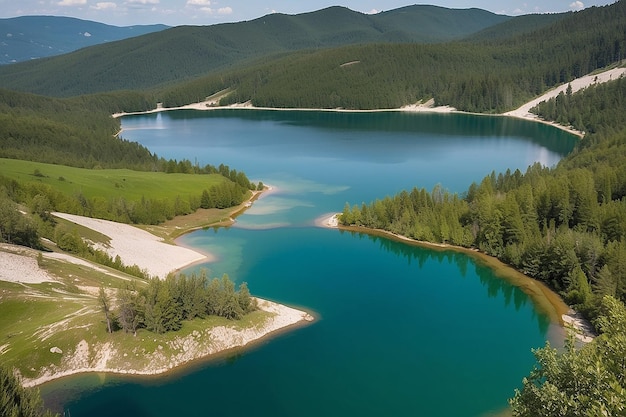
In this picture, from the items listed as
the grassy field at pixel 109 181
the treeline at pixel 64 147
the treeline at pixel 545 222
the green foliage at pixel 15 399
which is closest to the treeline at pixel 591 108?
the treeline at pixel 545 222

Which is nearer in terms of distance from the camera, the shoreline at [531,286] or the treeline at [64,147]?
the shoreline at [531,286]

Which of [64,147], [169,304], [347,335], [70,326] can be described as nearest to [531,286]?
[347,335]

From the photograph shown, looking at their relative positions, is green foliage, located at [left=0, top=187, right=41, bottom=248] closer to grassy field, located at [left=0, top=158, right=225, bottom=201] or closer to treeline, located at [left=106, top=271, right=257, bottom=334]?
treeline, located at [left=106, top=271, right=257, bottom=334]

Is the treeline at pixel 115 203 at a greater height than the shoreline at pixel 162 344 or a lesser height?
greater

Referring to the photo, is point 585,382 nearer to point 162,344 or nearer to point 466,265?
point 162,344

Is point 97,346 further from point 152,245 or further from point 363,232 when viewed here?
point 363,232

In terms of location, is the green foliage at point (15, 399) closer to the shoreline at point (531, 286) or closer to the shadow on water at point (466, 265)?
the shoreline at point (531, 286)

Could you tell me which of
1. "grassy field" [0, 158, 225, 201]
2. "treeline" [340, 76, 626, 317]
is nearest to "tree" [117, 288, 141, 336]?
"treeline" [340, 76, 626, 317]

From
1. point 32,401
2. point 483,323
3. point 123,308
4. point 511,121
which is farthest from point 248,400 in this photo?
point 511,121
